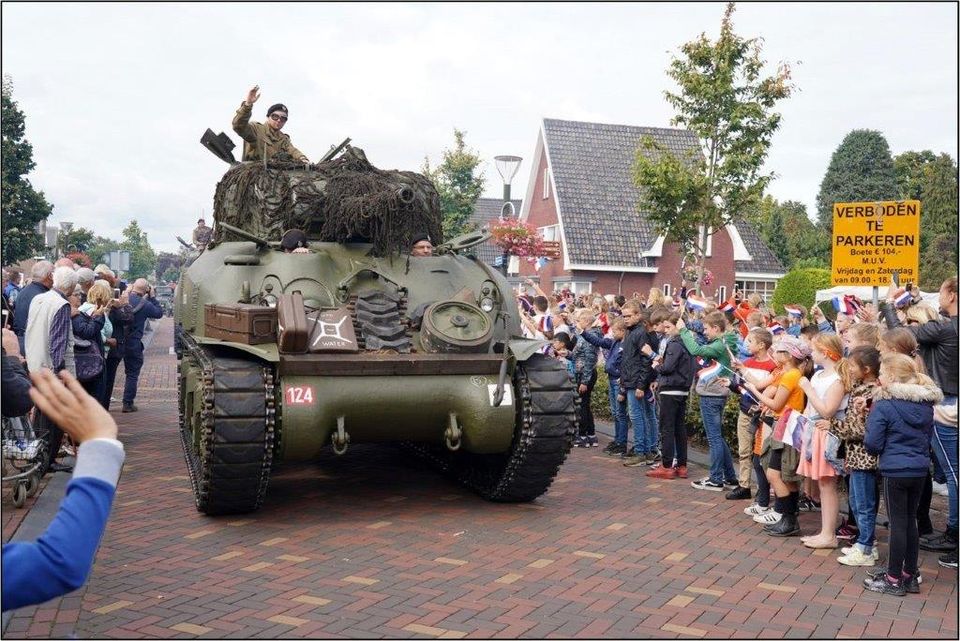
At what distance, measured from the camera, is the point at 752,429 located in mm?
8375

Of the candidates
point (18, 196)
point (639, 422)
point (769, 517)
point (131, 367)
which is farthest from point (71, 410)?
point (18, 196)

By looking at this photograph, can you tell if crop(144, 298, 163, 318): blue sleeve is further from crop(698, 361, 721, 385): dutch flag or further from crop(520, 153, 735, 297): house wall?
crop(520, 153, 735, 297): house wall

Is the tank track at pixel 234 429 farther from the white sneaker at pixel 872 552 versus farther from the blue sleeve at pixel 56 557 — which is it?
the blue sleeve at pixel 56 557

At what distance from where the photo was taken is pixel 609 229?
117 feet

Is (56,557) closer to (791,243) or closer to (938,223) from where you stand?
(938,223)

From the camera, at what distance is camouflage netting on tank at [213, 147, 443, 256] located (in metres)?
8.84

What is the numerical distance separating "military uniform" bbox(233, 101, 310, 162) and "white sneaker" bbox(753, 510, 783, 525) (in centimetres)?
555

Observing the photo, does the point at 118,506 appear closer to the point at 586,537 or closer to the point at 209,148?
the point at 586,537

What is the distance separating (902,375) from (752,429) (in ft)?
7.62

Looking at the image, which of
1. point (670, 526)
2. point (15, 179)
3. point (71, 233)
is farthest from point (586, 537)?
point (71, 233)

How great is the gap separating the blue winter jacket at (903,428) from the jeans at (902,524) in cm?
6

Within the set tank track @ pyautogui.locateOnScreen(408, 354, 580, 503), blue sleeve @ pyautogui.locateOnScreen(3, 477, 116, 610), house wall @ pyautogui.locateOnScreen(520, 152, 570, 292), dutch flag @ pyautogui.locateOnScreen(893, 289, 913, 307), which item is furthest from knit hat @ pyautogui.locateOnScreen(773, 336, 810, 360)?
house wall @ pyautogui.locateOnScreen(520, 152, 570, 292)

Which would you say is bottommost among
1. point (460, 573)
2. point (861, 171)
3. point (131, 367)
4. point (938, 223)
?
point (460, 573)

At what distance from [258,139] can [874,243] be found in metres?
6.28
